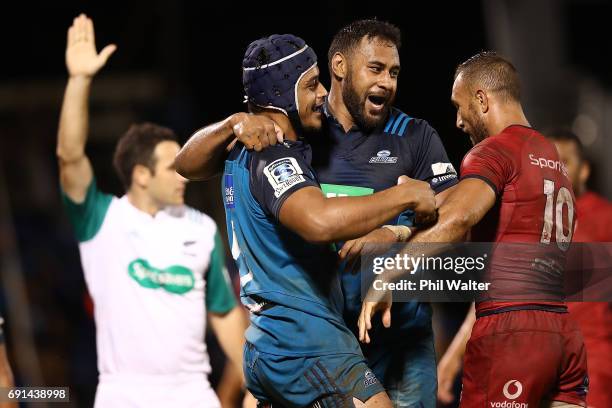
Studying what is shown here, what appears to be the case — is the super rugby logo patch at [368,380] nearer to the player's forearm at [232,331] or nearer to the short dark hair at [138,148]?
the player's forearm at [232,331]

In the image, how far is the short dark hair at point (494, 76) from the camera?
472 centimetres

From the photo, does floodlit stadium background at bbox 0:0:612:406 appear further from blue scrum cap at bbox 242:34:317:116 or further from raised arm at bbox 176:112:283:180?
blue scrum cap at bbox 242:34:317:116

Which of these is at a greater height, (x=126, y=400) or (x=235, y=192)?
(x=235, y=192)

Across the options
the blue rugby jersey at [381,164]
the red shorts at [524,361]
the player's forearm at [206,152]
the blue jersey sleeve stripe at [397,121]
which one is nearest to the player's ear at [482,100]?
the blue rugby jersey at [381,164]

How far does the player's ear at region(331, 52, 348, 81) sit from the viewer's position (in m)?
5.11

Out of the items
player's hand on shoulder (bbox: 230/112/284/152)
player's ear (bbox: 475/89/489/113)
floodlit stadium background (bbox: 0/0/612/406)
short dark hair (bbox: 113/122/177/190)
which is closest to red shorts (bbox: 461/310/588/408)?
player's ear (bbox: 475/89/489/113)

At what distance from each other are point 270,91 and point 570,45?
14385mm

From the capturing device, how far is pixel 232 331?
6.20m

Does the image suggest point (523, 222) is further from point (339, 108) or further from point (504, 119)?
point (339, 108)

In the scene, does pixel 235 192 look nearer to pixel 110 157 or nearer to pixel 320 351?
pixel 320 351

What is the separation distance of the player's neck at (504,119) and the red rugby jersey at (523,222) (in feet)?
0.37

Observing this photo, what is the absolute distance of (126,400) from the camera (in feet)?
18.6

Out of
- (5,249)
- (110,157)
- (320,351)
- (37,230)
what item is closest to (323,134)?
(320,351)

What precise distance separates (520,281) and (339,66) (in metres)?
1.55
